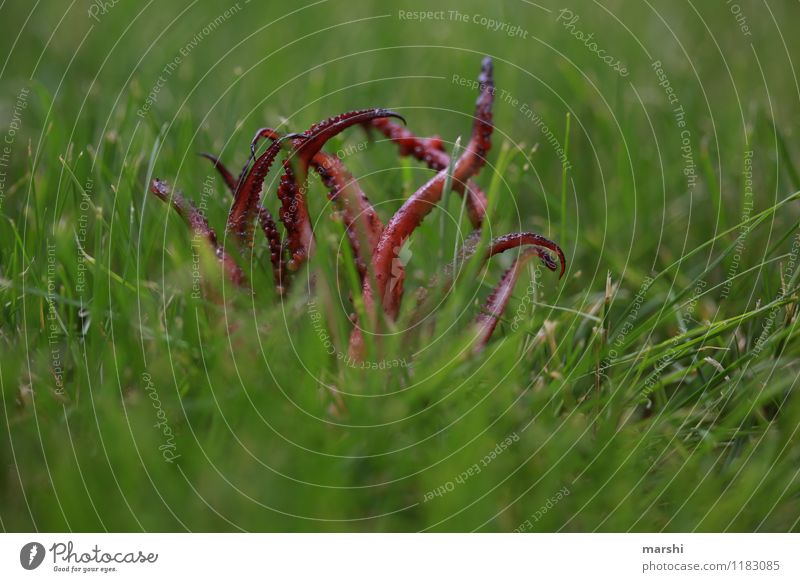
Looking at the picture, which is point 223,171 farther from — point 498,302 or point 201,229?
point 498,302

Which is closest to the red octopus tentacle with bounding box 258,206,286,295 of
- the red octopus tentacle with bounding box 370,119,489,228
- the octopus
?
the octopus

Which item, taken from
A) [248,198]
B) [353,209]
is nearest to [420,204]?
[353,209]

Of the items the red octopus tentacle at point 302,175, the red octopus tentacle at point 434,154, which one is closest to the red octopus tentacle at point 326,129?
the red octopus tentacle at point 302,175

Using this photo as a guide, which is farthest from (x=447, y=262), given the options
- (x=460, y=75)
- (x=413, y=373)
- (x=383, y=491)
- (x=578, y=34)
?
(x=578, y=34)

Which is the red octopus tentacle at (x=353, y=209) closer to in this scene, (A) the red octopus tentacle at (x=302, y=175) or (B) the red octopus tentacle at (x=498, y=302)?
(A) the red octopus tentacle at (x=302, y=175)

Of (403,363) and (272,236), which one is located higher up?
(272,236)

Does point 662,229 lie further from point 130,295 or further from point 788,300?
point 130,295

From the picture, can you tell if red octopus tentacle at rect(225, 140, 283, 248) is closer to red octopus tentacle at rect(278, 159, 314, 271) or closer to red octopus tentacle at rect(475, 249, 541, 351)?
red octopus tentacle at rect(278, 159, 314, 271)
